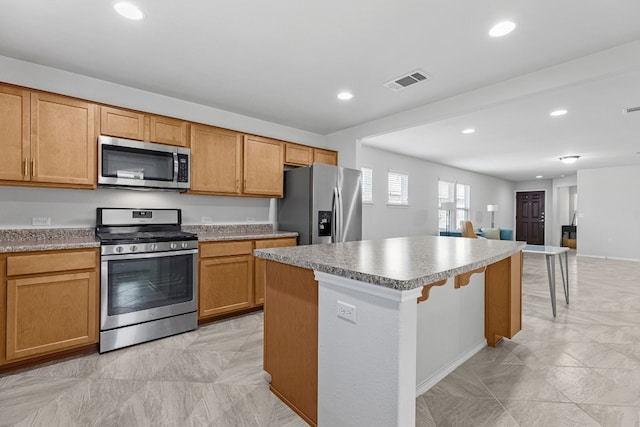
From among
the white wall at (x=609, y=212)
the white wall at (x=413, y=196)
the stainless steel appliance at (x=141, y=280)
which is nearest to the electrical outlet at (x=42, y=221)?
the stainless steel appliance at (x=141, y=280)

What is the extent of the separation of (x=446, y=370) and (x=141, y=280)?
2.64 metres

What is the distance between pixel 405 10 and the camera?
2.02m

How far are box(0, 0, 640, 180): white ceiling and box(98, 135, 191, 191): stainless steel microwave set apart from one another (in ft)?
2.17

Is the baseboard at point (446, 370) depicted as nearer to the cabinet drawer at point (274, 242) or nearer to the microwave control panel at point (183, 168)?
the cabinet drawer at point (274, 242)

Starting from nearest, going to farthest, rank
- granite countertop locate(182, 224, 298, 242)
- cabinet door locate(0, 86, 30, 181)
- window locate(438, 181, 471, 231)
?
cabinet door locate(0, 86, 30, 181) < granite countertop locate(182, 224, 298, 242) < window locate(438, 181, 471, 231)

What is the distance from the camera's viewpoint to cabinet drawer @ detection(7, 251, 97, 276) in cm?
227

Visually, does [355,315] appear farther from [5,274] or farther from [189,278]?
[5,274]

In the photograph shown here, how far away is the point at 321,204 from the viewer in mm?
4043

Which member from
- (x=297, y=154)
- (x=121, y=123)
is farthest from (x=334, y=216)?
(x=121, y=123)

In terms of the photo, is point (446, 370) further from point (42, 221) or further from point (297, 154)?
point (42, 221)

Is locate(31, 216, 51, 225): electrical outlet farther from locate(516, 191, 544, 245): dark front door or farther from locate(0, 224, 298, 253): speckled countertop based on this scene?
Result: locate(516, 191, 544, 245): dark front door

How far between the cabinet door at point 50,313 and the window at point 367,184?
14.7ft

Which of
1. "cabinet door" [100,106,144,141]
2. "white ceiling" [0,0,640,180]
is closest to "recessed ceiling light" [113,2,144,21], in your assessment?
"white ceiling" [0,0,640,180]

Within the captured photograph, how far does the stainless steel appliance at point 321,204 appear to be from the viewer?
3975mm
